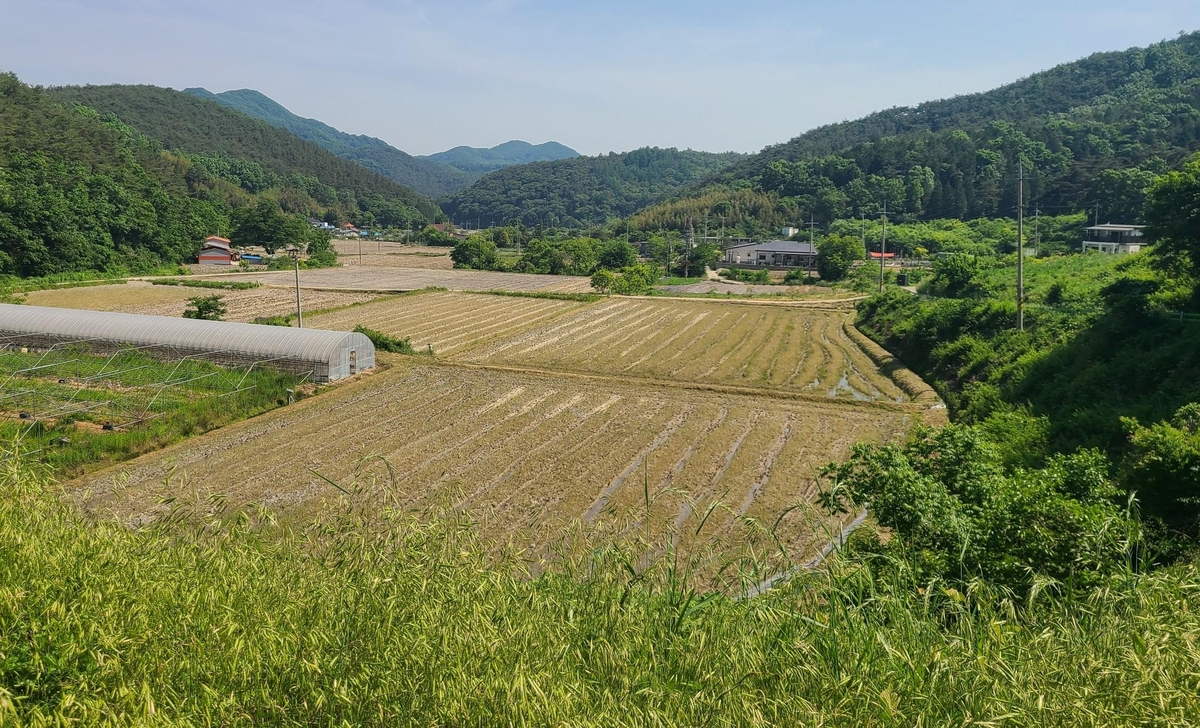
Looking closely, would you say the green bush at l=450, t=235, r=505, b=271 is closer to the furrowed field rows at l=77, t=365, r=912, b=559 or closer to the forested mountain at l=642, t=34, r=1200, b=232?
the forested mountain at l=642, t=34, r=1200, b=232

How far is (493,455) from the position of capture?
53.2ft

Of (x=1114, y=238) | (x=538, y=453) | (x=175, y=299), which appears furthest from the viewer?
(x=1114, y=238)

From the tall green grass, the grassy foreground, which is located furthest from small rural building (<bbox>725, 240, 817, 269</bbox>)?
the grassy foreground

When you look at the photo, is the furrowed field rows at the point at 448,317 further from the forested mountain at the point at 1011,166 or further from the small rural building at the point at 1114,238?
the forested mountain at the point at 1011,166

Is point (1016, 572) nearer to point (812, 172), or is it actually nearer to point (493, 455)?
point (493, 455)

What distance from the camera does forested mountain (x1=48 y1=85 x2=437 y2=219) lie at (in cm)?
15325

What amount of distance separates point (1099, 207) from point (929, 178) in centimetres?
2941

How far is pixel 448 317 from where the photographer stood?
121 ft

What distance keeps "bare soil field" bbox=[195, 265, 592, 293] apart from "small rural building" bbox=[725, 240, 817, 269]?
20737mm

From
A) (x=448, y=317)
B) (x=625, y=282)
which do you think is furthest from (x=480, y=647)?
Answer: (x=625, y=282)

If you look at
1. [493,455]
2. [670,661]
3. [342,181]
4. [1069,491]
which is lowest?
[493,455]

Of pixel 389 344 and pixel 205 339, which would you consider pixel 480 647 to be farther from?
pixel 389 344

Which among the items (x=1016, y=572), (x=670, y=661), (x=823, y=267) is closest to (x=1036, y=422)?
(x=1016, y=572)

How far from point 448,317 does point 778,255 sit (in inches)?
1875
